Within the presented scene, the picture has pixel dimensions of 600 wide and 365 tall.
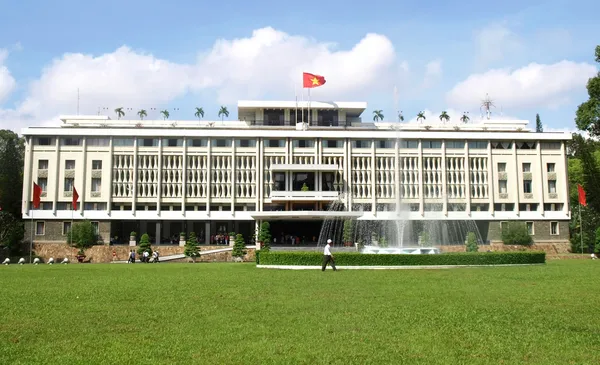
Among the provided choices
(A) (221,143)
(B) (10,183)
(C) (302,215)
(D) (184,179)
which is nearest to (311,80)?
(A) (221,143)

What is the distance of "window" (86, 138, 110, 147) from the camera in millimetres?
62562

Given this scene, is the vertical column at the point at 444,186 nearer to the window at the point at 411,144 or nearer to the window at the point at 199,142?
the window at the point at 411,144

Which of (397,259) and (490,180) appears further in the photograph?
(490,180)

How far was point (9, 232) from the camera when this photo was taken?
186ft

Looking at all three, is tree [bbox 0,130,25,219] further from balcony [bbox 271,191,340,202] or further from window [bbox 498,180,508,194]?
window [bbox 498,180,508,194]

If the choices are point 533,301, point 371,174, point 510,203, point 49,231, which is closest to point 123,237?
point 49,231

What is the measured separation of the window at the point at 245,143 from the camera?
211ft

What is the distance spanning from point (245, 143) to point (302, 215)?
13.8 meters

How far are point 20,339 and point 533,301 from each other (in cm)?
1193

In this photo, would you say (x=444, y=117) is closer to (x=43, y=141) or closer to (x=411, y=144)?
(x=411, y=144)

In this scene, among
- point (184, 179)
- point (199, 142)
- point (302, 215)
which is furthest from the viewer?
point (199, 142)

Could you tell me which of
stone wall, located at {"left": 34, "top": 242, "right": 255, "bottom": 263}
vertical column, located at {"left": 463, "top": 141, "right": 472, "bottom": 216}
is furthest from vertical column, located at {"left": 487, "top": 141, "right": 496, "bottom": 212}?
→ stone wall, located at {"left": 34, "top": 242, "right": 255, "bottom": 263}

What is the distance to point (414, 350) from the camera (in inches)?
359

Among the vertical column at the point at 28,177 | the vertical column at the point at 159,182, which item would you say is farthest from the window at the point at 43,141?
the vertical column at the point at 159,182
